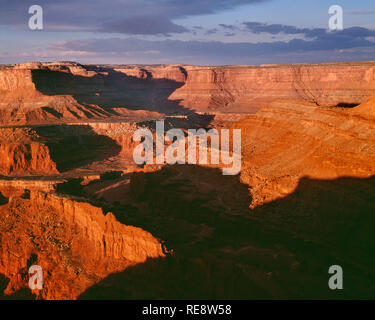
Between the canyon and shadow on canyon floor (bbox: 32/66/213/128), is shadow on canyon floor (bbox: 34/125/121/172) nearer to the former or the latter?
the canyon

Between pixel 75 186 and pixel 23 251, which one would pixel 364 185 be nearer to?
pixel 23 251

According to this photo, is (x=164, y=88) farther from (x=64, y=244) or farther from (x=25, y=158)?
(x=64, y=244)

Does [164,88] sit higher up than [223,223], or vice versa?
[164,88]

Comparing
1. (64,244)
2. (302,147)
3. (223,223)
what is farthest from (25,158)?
(302,147)

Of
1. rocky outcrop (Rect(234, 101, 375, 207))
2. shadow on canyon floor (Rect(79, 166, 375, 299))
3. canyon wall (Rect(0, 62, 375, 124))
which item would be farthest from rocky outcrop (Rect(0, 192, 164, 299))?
canyon wall (Rect(0, 62, 375, 124))

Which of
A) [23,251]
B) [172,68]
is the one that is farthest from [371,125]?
[172,68]

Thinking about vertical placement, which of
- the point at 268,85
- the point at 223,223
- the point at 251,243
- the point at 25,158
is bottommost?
the point at 251,243

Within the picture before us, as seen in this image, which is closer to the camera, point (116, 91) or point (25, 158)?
point (25, 158)
